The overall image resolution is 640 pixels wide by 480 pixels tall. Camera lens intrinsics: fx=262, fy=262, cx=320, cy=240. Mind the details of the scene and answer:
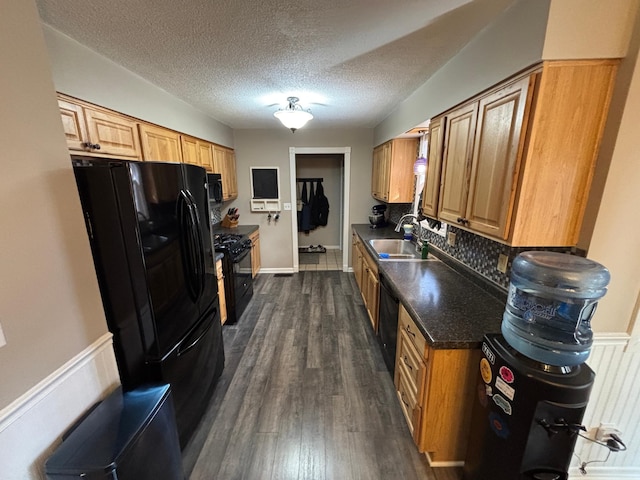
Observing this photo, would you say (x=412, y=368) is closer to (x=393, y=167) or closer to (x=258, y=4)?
(x=258, y=4)

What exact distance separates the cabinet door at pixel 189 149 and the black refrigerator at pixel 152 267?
42.5 inches

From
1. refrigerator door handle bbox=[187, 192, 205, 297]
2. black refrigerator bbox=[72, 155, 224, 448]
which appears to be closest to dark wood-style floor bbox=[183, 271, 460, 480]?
black refrigerator bbox=[72, 155, 224, 448]

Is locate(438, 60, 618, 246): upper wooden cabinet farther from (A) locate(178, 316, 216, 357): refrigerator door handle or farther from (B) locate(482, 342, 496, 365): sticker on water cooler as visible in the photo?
(A) locate(178, 316, 216, 357): refrigerator door handle

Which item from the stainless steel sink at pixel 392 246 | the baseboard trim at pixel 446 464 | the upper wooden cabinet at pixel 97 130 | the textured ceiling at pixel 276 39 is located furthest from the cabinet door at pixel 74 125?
the baseboard trim at pixel 446 464

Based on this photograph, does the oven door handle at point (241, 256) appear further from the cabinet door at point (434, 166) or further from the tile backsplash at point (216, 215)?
the cabinet door at point (434, 166)

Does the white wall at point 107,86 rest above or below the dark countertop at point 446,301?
above

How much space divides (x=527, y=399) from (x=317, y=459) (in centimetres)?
124

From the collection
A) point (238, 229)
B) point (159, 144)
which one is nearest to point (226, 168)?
point (238, 229)

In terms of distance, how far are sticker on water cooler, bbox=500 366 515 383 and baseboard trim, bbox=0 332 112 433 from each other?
1.79m

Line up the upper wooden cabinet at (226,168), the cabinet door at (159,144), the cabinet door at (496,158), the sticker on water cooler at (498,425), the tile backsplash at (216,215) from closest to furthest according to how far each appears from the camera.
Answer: the sticker on water cooler at (498,425) < the cabinet door at (496,158) < the cabinet door at (159,144) < the upper wooden cabinet at (226,168) < the tile backsplash at (216,215)

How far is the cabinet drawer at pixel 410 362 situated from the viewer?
1511 mm

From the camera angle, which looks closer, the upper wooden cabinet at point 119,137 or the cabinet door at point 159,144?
the upper wooden cabinet at point 119,137

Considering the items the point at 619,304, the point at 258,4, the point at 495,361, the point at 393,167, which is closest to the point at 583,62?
the point at 619,304

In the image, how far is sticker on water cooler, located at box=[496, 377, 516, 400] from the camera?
→ 1.07 metres
